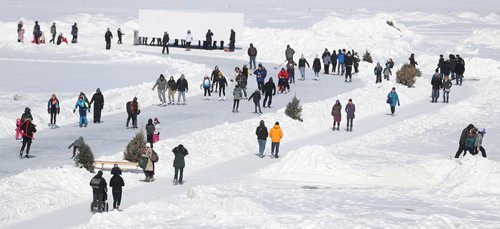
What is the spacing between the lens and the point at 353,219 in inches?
721

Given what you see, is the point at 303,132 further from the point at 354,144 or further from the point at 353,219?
the point at 353,219

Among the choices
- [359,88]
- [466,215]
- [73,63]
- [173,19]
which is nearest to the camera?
[466,215]

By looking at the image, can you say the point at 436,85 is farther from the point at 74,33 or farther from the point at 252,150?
the point at 74,33

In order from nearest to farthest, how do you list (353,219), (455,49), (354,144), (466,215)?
(353,219)
(466,215)
(354,144)
(455,49)

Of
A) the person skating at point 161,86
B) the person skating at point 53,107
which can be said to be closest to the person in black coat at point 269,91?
the person skating at point 161,86

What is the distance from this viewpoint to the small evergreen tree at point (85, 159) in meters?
22.5

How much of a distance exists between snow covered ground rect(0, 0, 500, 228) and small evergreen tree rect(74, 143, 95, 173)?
517 millimetres

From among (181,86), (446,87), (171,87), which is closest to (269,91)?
(181,86)

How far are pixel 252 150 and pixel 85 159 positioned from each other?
271 inches

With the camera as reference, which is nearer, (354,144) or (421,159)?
(421,159)

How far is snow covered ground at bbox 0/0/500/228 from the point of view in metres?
19.3

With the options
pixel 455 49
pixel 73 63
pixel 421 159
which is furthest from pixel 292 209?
pixel 455 49

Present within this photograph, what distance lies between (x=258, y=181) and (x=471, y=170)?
5.01 meters

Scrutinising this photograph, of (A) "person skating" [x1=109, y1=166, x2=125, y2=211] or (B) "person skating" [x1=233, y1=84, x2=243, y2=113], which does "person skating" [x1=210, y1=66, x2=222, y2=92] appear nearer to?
(B) "person skating" [x1=233, y1=84, x2=243, y2=113]
